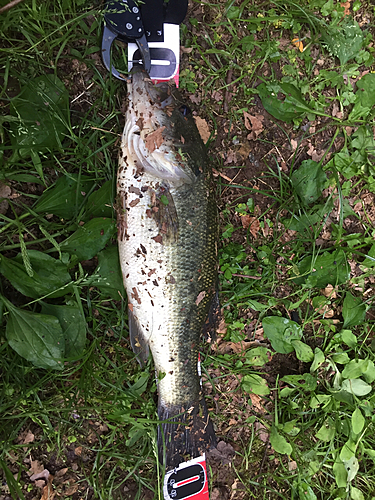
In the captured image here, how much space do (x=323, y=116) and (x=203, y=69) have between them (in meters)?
1.17

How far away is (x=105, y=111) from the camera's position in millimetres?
2305

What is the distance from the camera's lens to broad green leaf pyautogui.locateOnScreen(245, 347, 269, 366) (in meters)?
2.64

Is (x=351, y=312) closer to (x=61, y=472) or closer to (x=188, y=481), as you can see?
(x=188, y=481)

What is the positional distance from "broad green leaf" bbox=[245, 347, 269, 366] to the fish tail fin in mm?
531

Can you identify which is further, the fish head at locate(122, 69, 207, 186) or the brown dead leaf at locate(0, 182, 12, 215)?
the brown dead leaf at locate(0, 182, 12, 215)

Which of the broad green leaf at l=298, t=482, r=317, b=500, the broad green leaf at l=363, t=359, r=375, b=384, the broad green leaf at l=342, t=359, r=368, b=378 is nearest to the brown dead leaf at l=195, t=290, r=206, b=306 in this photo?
the broad green leaf at l=342, t=359, r=368, b=378

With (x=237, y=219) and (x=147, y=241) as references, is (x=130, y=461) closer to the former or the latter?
(x=147, y=241)

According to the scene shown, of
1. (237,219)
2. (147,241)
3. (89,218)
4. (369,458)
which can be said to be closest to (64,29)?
(89,218)

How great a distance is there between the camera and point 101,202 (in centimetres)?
217

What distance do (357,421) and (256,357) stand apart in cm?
111

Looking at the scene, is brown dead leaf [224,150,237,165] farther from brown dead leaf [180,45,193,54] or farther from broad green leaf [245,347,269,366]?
broad green leaf [245,347,269,366]

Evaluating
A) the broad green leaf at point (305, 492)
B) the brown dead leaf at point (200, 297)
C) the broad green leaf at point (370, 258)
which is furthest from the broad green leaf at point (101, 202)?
the broad green leaf at point (305, 492)

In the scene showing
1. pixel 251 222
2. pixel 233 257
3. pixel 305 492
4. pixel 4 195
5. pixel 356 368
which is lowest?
pixel 305 492

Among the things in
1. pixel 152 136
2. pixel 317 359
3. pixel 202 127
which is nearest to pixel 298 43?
pixel 202 127
